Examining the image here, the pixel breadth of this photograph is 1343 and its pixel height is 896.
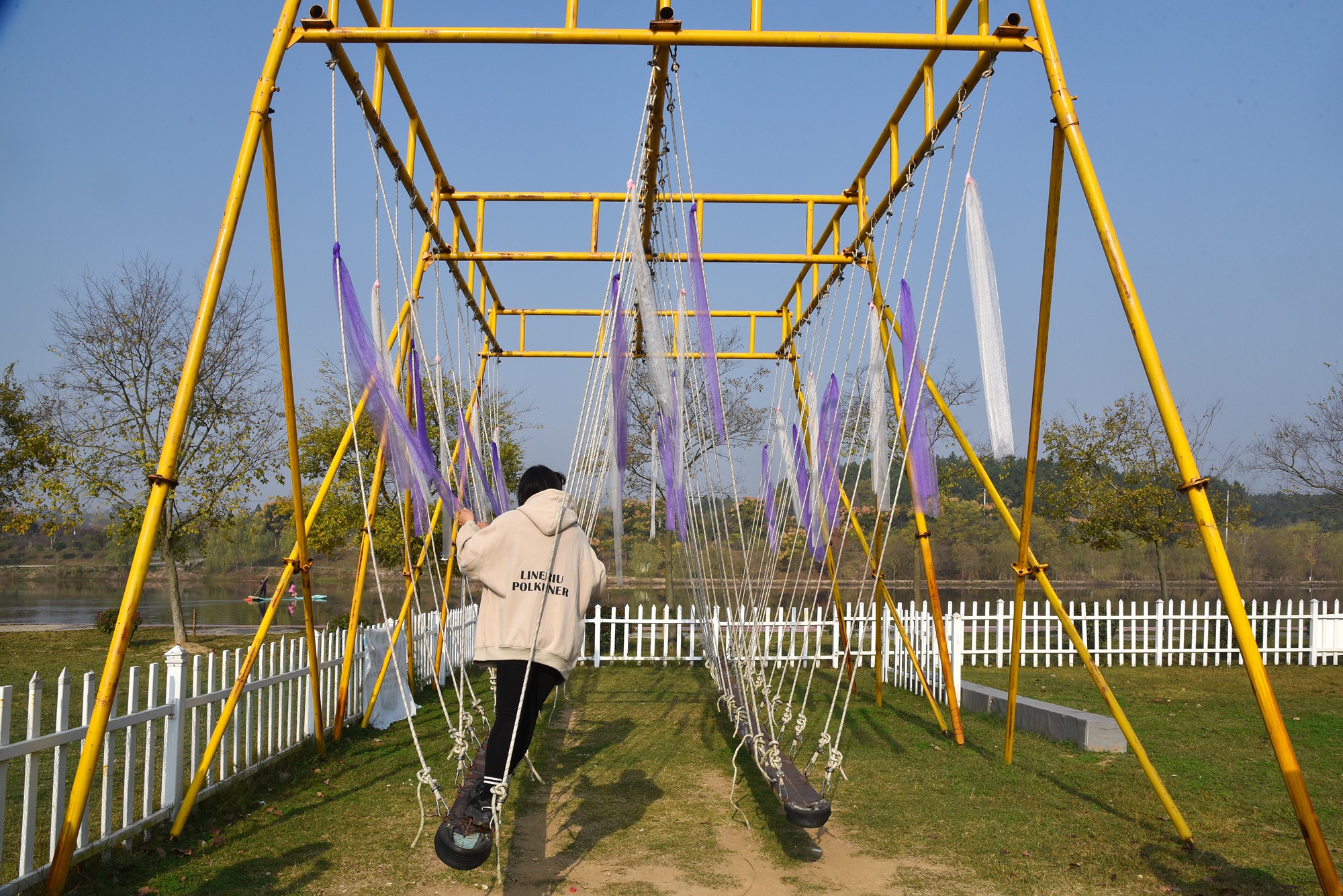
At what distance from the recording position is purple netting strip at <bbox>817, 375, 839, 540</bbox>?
23.4 feet

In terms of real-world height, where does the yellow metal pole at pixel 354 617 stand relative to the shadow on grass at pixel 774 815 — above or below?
above

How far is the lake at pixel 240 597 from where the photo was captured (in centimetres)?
2140

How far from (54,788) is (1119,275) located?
14.4ft

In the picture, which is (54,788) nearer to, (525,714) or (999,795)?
(525,714)

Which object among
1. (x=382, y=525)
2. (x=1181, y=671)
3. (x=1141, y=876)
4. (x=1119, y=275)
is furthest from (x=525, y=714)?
(x=382, y=525)

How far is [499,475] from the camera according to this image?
318 inches

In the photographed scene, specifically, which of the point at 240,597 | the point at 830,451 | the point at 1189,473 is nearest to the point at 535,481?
the point at 1189,473

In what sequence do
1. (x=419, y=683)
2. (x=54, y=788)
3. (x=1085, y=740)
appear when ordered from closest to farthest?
(x=54, y=788)
(x=1085, y=740)
(x=419, y=683)

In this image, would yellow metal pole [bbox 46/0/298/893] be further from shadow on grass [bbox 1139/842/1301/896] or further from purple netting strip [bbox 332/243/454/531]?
shadow on grass [bbox 1139/842/1301/896]

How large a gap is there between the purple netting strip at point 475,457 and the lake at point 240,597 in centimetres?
859

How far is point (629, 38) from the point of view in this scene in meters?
4.11

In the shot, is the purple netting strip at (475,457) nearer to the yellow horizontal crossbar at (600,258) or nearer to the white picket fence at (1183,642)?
the yellow horizontal crossbar at (600,258)

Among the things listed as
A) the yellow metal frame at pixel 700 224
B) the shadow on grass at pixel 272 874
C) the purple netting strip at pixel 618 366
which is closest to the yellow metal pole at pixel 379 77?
the yellow metal frame at pixel 700 224

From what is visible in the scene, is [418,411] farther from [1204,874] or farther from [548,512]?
[1204,874]
